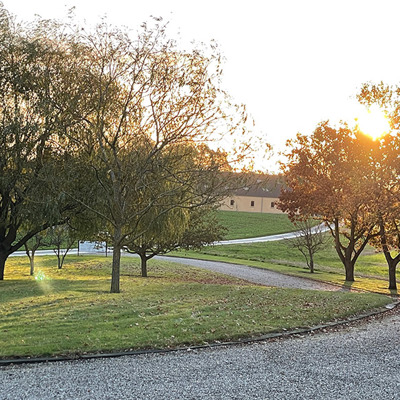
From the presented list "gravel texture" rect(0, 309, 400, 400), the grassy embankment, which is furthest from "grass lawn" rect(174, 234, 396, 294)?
"gravel texture" rect(0, 309, 400, 400)

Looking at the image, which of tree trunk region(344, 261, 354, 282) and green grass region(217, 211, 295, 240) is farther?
green grass region(217, 211, 295, 240)

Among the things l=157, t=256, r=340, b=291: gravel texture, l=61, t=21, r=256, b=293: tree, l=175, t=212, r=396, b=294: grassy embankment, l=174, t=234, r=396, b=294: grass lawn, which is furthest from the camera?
l=174, t=234, r=396, b=294: grass lawn

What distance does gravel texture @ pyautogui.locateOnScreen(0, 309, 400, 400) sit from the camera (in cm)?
600

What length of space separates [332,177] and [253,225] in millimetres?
43464

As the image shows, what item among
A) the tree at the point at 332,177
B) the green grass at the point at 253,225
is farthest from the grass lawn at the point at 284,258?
the green grass at the point at 253,225

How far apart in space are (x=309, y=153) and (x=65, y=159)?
477 inches

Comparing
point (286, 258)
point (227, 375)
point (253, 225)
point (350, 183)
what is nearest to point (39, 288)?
point (227, 375)

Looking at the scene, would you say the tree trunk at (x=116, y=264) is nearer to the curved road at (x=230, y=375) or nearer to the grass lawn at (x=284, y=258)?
the curved road at (x=230, y=375)

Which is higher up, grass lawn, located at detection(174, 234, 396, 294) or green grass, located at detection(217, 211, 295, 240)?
green grass, located at detection(217, 211, 295, 240)

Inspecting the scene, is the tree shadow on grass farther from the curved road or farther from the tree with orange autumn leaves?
the tree with orange autumn leaves

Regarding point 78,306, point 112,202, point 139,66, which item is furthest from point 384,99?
point 78,306

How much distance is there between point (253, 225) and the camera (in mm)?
65812

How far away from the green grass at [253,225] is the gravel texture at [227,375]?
45.9 meters

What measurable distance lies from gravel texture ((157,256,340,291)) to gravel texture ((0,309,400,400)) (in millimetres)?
14275
